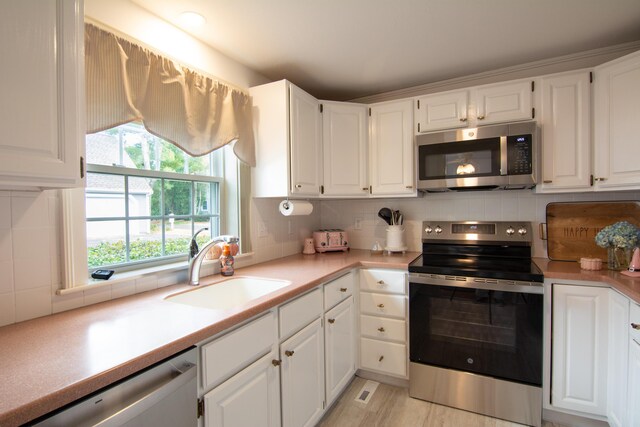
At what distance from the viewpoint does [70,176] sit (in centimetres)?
103

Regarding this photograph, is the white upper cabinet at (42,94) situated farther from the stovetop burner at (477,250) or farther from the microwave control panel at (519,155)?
the microwave control panel at (519,155)

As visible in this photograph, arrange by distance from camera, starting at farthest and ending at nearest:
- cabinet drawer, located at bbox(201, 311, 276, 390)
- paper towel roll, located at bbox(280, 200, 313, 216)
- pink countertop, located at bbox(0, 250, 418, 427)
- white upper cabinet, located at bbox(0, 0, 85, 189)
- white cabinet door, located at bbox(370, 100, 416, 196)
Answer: white cabinet door, located at bbox(370, 100, 416, 196), paper towel roll, located at bbox(280, 200, 313, 216), cabinet drawer, located at bbox(201, 311, 276, 390), white upper cabinet, located at bbox(0, 0, 85, 189), pink countertop, located at bbox(0, 250, 418, 427)

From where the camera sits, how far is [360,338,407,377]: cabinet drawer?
2.24 meters

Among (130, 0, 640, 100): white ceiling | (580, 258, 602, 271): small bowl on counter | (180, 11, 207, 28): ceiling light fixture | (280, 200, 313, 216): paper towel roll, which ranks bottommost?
(580, 258, 602, 271): small bowl on counter

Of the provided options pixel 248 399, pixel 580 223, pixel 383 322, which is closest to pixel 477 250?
pixel 580 223

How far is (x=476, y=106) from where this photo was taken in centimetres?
228

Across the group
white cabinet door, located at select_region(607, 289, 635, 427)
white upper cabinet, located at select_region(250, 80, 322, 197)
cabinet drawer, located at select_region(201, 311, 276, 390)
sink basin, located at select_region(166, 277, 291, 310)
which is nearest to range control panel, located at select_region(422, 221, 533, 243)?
white cabinet door, located at select_region(607, 289, 635, 427)

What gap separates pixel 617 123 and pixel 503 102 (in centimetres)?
62

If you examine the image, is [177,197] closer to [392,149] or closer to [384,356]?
[392,149]

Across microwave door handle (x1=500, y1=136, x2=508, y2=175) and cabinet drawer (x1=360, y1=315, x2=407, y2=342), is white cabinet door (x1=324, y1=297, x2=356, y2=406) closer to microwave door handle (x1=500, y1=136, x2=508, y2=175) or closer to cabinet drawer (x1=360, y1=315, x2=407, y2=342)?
cabinet drawer (x1=360, y1=315, x2=407, y2=342)

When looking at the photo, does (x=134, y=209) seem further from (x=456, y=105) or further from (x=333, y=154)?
(x=456, y=105)

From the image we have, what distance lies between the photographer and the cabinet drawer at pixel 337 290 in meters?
1.95

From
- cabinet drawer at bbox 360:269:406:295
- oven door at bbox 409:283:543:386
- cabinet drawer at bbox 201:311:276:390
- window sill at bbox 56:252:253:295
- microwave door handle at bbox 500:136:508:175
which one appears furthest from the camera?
cabinet drawer at bbox 360:269:406:295

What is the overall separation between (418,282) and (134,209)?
1727 millimetres
